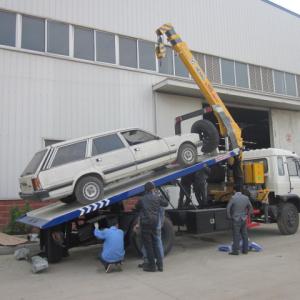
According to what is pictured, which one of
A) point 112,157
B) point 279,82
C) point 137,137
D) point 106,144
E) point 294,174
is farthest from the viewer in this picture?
point 279,82

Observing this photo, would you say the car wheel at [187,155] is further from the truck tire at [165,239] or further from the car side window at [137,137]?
the truck tire at [165,239]

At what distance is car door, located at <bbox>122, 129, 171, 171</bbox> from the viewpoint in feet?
31.6

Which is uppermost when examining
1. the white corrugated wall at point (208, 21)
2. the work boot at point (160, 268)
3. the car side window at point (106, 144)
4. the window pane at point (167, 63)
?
the white corrugated wall at point (208, 21)

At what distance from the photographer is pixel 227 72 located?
787 inches

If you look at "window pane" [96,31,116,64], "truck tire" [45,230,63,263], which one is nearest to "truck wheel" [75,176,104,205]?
"truck tire" [45,230,63,263]

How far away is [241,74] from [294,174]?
30.1ft

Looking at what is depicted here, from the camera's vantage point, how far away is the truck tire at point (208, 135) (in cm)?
1077

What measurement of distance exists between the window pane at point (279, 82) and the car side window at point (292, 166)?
10186mm

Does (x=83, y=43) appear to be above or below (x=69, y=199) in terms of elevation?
above

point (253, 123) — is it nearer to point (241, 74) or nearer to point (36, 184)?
point (241, 74)

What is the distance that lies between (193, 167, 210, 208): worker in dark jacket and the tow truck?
0.27m

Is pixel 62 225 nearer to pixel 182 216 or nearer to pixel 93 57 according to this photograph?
pixel 182 216

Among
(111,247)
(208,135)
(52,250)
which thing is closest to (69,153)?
(52,250)

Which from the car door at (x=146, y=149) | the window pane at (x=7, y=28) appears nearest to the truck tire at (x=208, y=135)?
the car door at (x=146, y=149)
